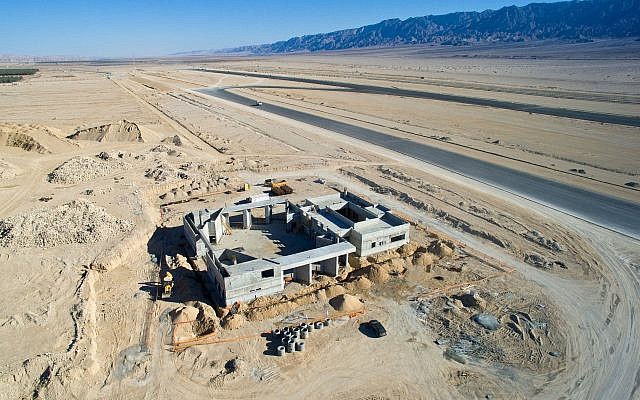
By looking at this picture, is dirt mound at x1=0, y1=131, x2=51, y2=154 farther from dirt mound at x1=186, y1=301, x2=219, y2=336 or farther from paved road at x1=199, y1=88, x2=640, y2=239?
dirt mound at x1=186, y1=301, x2=219, y2=336

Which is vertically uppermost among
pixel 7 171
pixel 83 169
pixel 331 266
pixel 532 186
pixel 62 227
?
pixel 62 227

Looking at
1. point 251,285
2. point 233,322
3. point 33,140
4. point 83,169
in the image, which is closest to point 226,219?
point 251,285

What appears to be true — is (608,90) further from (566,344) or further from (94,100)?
(94,100)

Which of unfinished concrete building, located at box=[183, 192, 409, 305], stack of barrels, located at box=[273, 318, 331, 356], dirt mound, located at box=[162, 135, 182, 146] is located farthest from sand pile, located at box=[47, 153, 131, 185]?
stack of barrels, located at box=[273, 318, 331, 356]

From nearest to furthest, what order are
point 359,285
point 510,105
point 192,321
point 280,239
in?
point 192,321 < point 359,285 < point 280,239 < point 510,105

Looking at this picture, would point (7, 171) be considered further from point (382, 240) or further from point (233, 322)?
point (382, 240)

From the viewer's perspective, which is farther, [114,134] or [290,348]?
[114,134]
